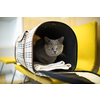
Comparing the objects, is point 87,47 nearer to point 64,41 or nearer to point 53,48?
point 64,41

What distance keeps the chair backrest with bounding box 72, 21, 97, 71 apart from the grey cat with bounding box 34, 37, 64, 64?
0.35 m

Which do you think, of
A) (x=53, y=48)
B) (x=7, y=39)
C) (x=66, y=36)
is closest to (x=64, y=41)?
(x=66, y=36)

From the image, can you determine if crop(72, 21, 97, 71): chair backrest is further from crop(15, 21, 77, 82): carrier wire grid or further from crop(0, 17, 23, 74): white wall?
crop(0, 17, 23, 74): white wall

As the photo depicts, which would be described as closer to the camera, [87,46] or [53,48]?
[53,48]

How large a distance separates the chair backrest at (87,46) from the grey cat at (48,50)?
355 millimetres

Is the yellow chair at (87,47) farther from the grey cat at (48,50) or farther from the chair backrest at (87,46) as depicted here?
the grey cat at (48,50)

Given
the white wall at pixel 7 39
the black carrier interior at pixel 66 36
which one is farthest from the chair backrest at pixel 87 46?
the white wall at pixel 7 39

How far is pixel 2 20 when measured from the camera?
88.3 inches

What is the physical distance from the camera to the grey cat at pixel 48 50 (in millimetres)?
959

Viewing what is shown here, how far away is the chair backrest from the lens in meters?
1.15

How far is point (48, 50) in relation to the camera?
970 mm

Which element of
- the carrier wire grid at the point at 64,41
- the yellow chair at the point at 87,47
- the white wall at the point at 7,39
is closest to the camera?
the carrier wire grid at the point at 64,41

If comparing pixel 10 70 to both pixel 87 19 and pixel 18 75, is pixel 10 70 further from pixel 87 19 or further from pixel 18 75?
pixel 87 19

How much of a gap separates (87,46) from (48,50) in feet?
1.73
